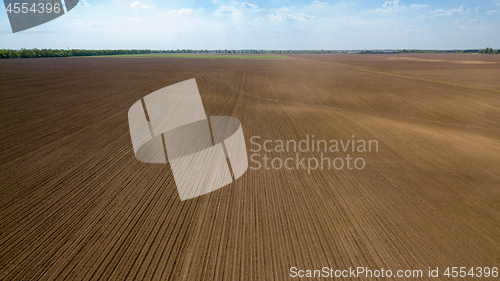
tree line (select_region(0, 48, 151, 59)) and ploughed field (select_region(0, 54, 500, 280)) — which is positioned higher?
tree line (select_region(0, 48, 151, 59))

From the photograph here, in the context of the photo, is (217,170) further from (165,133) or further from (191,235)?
(165,133)

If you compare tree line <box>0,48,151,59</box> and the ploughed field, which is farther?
tree line <box>0,48,151,59</box>

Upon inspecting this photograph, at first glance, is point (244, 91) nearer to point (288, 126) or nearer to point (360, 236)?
point (288, 126)

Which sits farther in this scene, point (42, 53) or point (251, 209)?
point (42, 53)

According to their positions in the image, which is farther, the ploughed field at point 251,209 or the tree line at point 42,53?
the tree line at point 42,53

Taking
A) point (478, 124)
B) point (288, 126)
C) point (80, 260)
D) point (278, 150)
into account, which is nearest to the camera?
point (80, 260)

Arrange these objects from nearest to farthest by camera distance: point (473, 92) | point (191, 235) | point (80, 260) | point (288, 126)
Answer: point (80, 260)
point (191, 235)
point (288, 126)
point (473, 92)

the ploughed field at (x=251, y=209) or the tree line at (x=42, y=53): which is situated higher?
the tree line at (x=42, y=53)

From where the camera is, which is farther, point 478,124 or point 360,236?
point 478,124

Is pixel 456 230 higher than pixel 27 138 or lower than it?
lower

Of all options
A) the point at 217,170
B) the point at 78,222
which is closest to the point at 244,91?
the point at 217,170

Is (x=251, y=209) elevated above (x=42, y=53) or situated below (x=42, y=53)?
below
